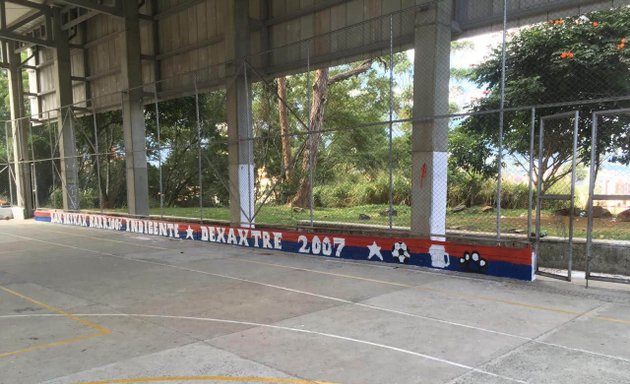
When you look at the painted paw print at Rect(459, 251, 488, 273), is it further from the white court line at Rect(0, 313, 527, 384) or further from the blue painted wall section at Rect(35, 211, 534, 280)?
the white court line at Rect(0, 313, 527, 384)

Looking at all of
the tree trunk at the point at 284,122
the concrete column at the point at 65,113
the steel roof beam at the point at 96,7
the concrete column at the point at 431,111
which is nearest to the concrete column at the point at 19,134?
the concrete column at the point at 65,113

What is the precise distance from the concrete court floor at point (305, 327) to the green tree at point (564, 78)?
548cm

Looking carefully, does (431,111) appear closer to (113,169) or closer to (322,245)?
(322,245)

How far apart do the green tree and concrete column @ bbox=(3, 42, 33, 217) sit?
2453 centimetres

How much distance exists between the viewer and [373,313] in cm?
688

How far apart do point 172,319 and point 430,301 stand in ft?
12.8

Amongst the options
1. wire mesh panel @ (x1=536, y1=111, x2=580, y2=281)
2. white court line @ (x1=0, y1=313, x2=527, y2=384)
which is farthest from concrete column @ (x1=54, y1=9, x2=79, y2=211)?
wire mesh panel @ (x1=536, y1=111, x2=580, y2=281)

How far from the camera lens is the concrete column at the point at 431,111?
33.3 feet

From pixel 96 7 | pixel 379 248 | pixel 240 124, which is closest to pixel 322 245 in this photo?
pixel 379 248

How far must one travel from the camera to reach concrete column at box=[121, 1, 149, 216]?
62.4 feet

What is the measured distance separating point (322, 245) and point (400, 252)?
86.9 inches

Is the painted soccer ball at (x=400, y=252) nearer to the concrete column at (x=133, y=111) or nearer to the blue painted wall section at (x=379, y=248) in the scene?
the blue painted wall section at (x=379, y=248)

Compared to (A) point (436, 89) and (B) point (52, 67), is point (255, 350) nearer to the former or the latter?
(A) point (436, 89)

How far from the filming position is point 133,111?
20.0 metres
